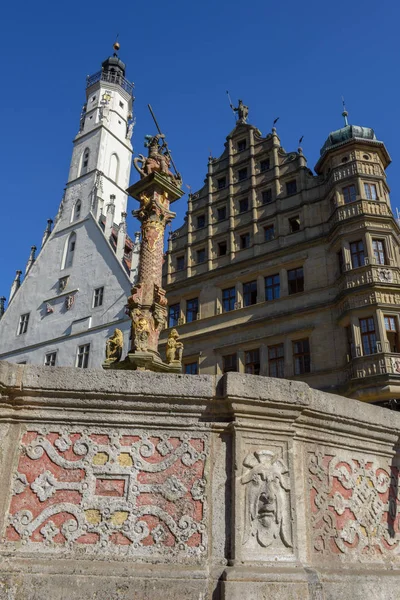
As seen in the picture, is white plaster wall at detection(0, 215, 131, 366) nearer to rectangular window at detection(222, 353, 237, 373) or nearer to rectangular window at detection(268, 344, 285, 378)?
rectangular window at detection(222, 353, 237, 373)

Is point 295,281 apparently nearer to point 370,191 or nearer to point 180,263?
point 370,191

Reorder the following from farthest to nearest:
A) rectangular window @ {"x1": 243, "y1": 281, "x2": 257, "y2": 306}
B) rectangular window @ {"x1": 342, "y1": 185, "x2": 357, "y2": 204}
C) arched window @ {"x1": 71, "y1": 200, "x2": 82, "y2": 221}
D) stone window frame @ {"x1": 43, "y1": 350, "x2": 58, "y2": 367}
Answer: arched window @ {"x1": 71, "y1": 200, "x2": 82, "y2": 221}, stone window frame @ {"x1": 43, "y1": 350, "x2": 58, "y2": 367}, rectangular window @ {"x1": 243, "y1": 281, "x2": 257, "y2": 306}, rectangular window @ {"x1": 342, "y1": 185, "x2": 357, "y2": 204}

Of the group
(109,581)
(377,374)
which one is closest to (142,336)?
(109,581)

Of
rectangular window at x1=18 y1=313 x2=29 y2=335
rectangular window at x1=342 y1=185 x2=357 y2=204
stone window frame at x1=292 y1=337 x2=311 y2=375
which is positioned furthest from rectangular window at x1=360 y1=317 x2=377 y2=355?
rectangular window at x1=18 y1=313 x2=29 y2=335

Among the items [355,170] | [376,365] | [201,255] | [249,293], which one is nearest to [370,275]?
[376,365]

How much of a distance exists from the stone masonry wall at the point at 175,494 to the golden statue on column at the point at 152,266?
18.5ft

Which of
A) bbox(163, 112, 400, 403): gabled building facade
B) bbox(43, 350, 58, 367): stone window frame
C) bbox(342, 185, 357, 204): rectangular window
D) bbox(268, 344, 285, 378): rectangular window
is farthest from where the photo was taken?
bbox(43, 350, 58, 367): stone window frame

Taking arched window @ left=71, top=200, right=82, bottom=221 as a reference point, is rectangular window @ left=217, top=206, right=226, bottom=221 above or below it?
below

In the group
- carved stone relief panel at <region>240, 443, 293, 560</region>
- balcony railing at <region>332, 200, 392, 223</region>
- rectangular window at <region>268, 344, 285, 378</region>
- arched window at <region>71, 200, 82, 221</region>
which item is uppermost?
arched window at <region>71, 200, 82, 221</region>

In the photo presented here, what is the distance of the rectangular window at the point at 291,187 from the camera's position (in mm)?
23942

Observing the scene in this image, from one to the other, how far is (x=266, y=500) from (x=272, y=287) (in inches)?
733

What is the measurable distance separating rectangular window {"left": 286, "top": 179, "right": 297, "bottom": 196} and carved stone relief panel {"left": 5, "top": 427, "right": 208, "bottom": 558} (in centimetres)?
2105

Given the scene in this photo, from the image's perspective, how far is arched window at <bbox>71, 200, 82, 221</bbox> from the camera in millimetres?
30909

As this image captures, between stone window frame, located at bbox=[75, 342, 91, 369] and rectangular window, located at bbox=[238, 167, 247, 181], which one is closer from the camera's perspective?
stone window frame, located at bbox=[75, 342, 91, 369]
